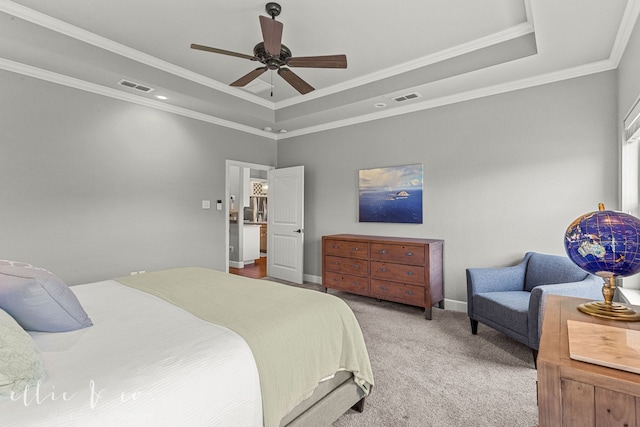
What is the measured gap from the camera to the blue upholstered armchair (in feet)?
7.70

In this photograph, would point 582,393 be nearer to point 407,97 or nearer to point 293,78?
point 293,78

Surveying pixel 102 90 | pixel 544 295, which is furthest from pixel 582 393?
pixel 102 90

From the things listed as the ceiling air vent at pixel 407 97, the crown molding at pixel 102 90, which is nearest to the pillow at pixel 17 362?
the crown molding at pixel 102 90

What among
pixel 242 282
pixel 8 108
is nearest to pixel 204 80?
pixel 8 108

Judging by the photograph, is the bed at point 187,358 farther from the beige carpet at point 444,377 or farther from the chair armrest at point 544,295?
the chair armrest at point 544,295

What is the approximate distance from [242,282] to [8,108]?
2.92 metres

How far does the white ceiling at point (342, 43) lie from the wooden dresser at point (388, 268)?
72.2 inches

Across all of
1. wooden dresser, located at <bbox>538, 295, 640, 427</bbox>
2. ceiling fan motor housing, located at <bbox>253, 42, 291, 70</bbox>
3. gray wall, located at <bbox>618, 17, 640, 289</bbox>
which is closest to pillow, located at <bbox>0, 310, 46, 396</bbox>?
wooden dresser, located at <bbox>538, 295, 640, 427</bbox>

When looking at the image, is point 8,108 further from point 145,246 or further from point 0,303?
point 0,303

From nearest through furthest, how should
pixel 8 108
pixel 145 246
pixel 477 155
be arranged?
pixel 8 108 → pixel 477 155 → pixel 145 246

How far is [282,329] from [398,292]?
101 inches

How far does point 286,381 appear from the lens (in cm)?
134

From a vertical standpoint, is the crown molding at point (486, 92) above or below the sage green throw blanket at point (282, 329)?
above

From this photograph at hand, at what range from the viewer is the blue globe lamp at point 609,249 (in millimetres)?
1046
